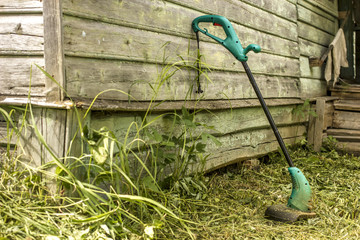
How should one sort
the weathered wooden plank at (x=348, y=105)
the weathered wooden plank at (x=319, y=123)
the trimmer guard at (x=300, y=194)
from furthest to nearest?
the weathered wooden plank at (x=348, y=105)
the weathered wooden plank at (x=319, y=123)
the trimmer guard at (x=300, y=194)

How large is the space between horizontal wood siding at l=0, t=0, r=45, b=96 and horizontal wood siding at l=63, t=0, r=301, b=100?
17cm

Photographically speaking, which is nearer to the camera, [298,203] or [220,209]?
[298,203]

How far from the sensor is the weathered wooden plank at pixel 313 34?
498 cm

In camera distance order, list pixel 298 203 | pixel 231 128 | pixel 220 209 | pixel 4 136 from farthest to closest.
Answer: pixel 231 128
pixel 220 209
pixel 298 203
pixel 4 136

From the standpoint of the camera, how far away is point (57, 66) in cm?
205

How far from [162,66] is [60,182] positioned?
3.60ft

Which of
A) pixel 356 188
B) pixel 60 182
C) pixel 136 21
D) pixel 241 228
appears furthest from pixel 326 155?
pixel 60 182

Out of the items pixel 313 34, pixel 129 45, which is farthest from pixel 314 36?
pixel 129 45

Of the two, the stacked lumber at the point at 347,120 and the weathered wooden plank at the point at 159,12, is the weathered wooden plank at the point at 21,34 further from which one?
the stacked lumber at the point at 347,120

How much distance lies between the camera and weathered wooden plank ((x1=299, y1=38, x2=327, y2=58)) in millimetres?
4980

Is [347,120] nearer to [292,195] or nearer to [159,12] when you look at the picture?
[292,195]

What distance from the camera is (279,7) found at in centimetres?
438

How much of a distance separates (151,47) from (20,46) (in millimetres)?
819

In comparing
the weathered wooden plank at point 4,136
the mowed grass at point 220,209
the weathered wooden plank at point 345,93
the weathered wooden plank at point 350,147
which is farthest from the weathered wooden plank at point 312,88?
the weathered wooden plank at point 4,136
